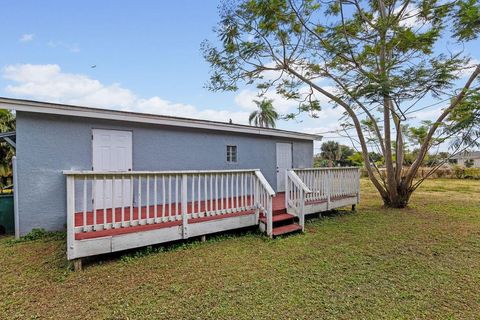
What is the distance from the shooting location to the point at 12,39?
300 inches

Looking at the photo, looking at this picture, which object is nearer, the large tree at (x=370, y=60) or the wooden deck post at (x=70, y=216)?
the wooden deck post at (x=70, y=216)

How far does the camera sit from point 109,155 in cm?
553

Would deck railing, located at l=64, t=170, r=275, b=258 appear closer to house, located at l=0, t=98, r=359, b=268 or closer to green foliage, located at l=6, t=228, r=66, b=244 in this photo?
house, located at l=0, t=98, r=359, b=268

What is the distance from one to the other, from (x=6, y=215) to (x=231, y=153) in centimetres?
560

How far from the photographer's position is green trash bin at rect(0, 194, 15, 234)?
5145 millimetres

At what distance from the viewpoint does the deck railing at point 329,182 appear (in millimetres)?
6180

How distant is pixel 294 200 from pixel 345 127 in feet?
15.5

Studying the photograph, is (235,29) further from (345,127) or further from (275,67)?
(345,127)

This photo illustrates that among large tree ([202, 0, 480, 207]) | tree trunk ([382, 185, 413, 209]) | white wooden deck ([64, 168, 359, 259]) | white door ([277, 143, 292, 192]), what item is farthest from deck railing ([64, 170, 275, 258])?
tree trunk ([382, 185, 413, 209])

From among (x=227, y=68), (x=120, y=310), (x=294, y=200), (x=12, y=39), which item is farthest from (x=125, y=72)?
(x=120, y=310)

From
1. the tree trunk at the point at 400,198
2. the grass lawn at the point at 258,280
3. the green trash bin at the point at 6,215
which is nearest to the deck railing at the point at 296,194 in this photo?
the grass lawn at the point at 258,280

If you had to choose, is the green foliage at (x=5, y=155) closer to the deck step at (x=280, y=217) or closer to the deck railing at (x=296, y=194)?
the deck step at (x=280, y=217)

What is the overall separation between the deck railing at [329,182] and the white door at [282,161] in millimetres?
2457

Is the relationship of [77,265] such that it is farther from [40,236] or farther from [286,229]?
[286,229]
